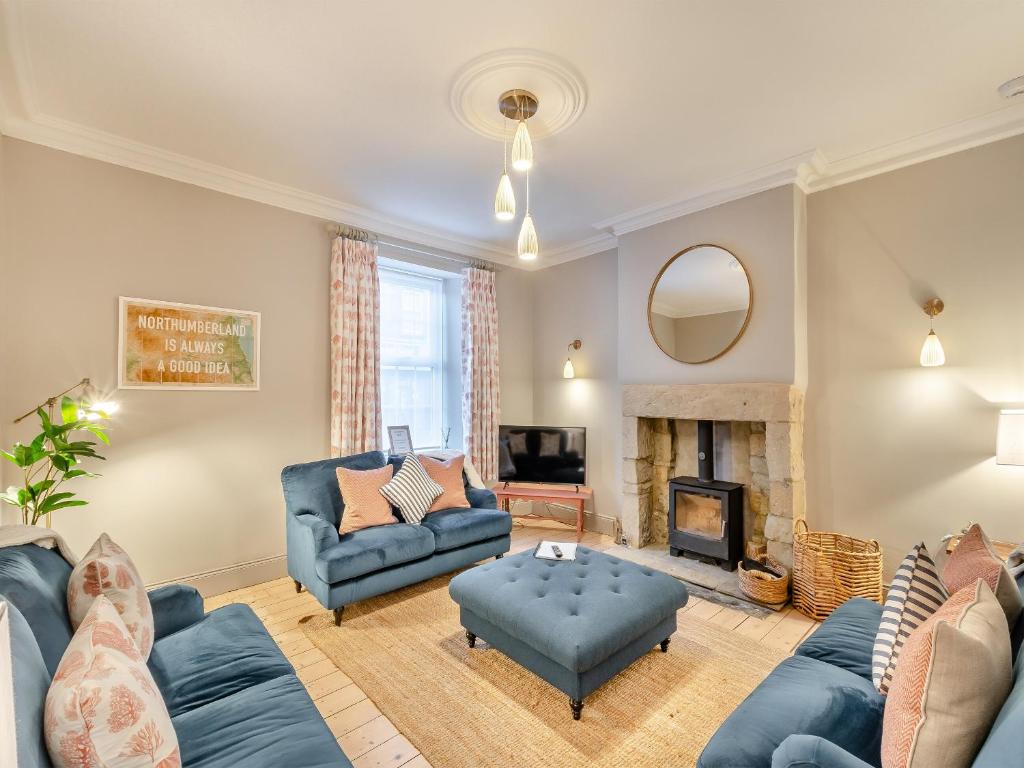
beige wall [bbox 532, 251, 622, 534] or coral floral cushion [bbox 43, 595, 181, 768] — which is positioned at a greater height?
beige wall [bbox 532, 251, 622, 534]

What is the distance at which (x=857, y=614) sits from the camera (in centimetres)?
193

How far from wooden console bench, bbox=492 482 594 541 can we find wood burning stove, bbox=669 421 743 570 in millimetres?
808

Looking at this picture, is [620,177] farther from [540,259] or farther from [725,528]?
[725,528]

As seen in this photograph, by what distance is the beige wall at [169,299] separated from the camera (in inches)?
104

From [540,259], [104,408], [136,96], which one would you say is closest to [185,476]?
[104,408]

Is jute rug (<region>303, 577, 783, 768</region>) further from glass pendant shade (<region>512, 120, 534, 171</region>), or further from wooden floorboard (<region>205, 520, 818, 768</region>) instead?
glass pendant shade (<region>512, 120, 534, 171</region>)

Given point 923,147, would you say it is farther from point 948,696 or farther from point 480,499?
point 480,499

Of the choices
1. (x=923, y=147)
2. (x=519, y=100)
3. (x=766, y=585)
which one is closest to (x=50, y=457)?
(x=519, y=100)

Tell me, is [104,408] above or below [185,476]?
above

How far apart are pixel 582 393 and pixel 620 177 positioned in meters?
2.19

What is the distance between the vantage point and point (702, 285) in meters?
3.63

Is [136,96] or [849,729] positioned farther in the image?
[136,96]

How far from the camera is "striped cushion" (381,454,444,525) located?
3.30 meters

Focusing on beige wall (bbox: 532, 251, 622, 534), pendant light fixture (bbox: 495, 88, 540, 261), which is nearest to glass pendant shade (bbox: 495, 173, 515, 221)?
pendant light fixture (bbox: 495, 88, 540, 261)
